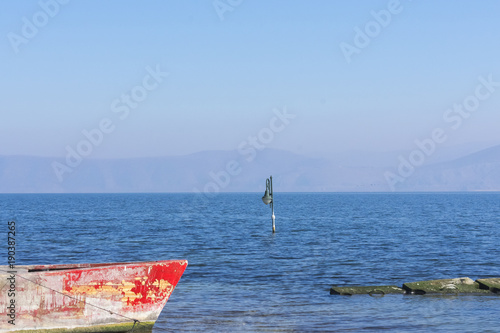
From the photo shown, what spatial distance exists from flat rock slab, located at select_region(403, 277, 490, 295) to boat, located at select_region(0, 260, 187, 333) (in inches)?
403

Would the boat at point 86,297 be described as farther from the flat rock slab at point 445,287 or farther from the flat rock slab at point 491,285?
the flat rock slab at point 491,285

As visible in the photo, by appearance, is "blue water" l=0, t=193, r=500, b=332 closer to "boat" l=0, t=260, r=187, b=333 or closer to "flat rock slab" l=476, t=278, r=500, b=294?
"flat rock slab" l=476, t=278, r=500, b=294

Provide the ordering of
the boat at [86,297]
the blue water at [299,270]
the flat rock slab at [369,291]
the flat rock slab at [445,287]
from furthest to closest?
1. the flat rock slab at [369,291]
2. the flat rock slab at [445,287]
3. the blue water at [299,270]
4. the boat at [86,297]

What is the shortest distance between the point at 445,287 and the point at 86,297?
13.1 meters

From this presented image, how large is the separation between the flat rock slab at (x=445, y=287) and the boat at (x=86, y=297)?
10245 millimetres

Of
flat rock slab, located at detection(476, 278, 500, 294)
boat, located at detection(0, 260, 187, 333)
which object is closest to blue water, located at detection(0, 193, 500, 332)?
flat rock slab, located at detection(476, 278, 500, 294)

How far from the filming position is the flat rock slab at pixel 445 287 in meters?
21.2

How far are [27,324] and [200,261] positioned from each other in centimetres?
2002

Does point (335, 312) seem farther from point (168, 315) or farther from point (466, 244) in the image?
point (466, 244)

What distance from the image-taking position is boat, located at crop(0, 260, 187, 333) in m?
13.6

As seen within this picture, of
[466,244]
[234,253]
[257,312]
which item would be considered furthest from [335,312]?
[466,244]

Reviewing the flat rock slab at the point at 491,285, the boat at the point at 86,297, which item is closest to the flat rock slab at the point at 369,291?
the flat rock slab at the point at 491,285

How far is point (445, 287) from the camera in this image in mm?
21359

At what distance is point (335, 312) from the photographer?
18.8 meters
